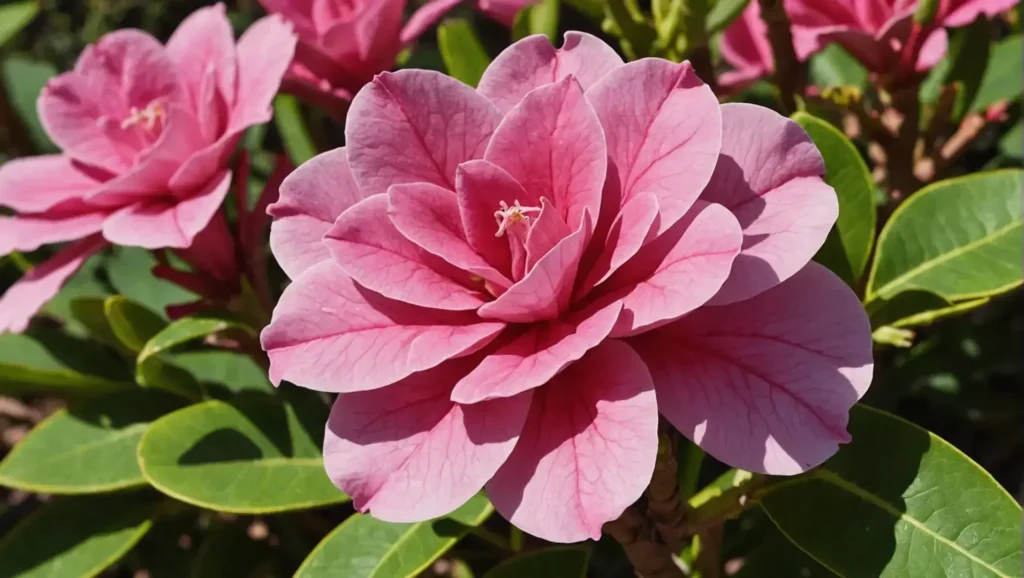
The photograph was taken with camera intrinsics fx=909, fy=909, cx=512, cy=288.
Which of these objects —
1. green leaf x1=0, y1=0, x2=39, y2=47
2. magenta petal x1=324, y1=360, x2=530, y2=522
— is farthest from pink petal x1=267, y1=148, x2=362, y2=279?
green leaf x1=0, y1=0, x2=39, y2=47

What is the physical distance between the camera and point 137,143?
1203 mm

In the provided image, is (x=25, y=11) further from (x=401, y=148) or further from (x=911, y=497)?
(x=911, y=497)

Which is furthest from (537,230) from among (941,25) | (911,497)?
(941,25)

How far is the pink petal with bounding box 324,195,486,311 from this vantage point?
2.53ft

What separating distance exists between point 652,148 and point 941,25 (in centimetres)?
67

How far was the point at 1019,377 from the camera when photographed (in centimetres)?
172

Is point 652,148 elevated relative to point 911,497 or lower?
elevated

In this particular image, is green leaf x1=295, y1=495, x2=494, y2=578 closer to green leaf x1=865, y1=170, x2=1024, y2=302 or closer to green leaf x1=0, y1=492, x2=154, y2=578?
green leaf x1=0, y1=492, x2=154, y2=578

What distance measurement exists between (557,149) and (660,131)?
0.30ft

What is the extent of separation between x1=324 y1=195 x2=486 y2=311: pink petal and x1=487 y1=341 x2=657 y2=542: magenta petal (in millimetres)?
115

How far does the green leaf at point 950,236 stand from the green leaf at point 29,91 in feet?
5.21

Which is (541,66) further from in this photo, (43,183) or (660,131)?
(43,183)

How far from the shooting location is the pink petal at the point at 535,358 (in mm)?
703

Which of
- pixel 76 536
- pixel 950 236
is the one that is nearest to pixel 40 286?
pixel 76 536
